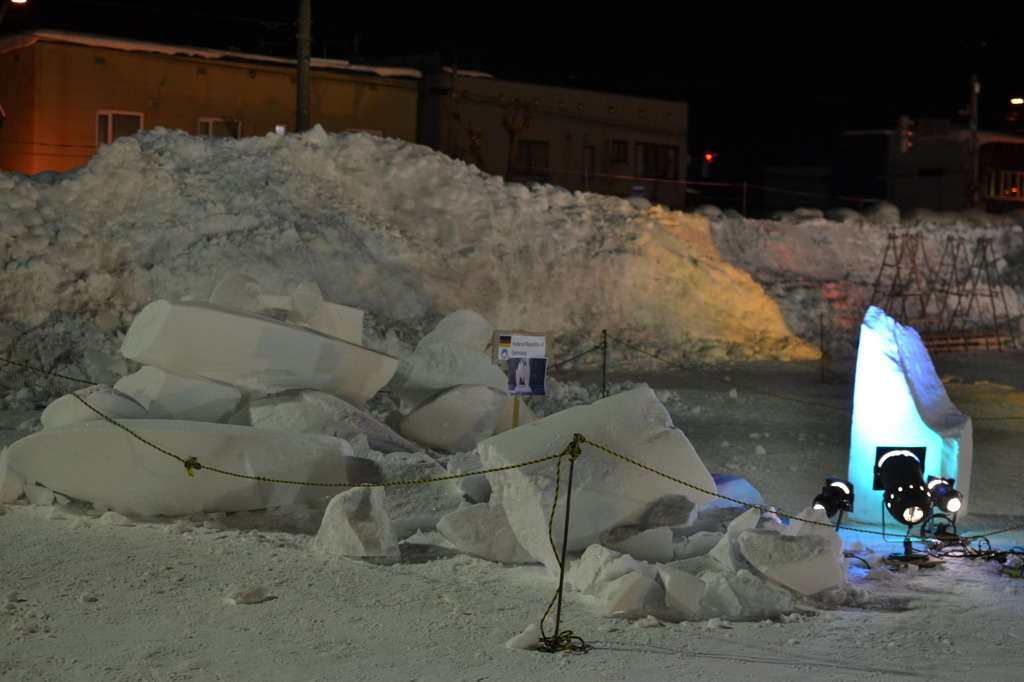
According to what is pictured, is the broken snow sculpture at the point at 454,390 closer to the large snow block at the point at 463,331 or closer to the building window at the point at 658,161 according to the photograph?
the large snow block at the point at 463,331

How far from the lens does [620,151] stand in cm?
3362

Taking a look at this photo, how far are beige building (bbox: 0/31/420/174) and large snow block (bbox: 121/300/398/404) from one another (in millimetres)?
14778

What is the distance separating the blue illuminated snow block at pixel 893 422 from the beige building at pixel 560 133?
64.8 feet

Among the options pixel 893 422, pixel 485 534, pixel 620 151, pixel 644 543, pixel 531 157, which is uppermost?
pixel 620 151

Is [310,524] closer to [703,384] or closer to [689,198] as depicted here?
[703,384]

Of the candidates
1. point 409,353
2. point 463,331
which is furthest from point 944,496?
point 409,353

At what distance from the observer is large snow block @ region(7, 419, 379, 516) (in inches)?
331

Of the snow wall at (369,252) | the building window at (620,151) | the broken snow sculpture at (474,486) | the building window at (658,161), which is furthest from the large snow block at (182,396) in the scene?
the building window at (658,161)

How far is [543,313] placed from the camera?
1967cm

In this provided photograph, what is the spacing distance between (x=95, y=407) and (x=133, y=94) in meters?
18.6

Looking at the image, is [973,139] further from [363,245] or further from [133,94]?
[133,94]

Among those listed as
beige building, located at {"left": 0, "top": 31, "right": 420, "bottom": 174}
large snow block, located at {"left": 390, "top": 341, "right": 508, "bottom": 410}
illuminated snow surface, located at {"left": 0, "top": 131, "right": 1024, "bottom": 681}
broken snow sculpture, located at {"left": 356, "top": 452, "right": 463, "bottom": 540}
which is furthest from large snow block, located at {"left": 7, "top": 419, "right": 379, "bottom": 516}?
beige building, located at {"left": 0, "top": 31, "right": 420, "bottom": 174}

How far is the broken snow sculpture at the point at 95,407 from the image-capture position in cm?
905

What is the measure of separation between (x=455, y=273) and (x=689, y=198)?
828 inches
